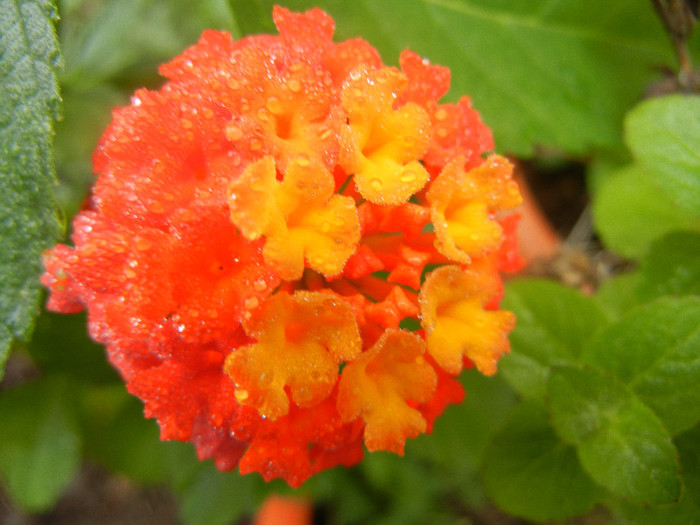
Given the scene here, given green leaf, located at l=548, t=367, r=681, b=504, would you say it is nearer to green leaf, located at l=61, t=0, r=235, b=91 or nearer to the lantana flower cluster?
the lantana flower cluster

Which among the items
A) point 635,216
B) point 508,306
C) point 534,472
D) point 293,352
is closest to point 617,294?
point 635,216

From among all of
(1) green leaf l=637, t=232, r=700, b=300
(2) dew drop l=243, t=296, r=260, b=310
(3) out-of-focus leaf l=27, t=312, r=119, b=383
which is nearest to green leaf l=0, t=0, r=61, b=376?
(2) dew drop l=243, t=296, r=260, b=310

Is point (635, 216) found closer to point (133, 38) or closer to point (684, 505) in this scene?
point (684, 505)

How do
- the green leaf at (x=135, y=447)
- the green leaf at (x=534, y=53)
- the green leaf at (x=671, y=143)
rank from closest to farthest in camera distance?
1. the green leaf at (x=671, y=143)
2. the green leaf at (x=534, y=53)
3. the green leaf at (x=135, y=447)

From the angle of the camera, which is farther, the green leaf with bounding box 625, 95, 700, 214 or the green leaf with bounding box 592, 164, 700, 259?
the green leaf with bounding box 592, 164, 700, 259

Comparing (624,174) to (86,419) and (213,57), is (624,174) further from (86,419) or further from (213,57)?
(86,419)

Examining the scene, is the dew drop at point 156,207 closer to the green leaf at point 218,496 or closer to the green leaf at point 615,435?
the green leaf at point 615,435

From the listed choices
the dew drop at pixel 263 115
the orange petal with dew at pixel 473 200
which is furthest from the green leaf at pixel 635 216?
Result: the dew drop at pixel 263 115
